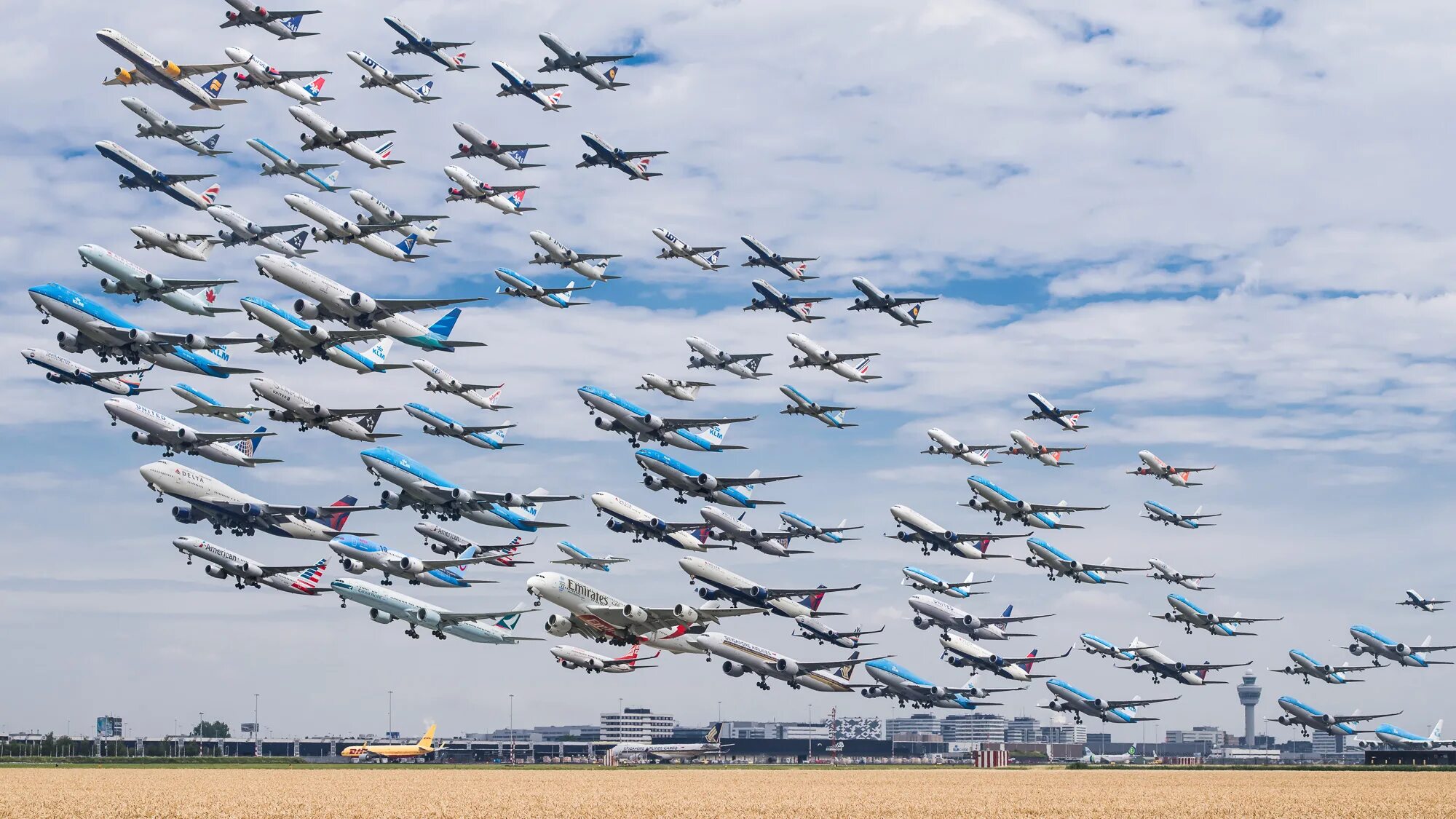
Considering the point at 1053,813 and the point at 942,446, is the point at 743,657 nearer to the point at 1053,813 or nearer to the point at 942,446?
the point at 942,446

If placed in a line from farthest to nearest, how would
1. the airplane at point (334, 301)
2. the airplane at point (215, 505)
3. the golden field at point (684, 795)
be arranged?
the airplane at point (215, 505) → the airplane at point (334, 301) → the golden field at point (684, 795)

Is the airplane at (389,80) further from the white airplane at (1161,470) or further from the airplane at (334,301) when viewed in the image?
the white airplane at (1161,470)

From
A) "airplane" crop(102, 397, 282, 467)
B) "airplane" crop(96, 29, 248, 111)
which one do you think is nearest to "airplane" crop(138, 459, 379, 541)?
"airplane" crop(102, 397, 282, 467)

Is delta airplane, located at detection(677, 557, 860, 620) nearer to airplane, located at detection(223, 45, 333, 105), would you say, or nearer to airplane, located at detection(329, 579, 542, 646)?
airplane, located at detection(329, 579, 542, 646)

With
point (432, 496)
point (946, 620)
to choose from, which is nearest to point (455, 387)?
point (432, 496)

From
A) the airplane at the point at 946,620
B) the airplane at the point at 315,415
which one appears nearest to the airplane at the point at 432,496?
the airplane at the point at 315,415

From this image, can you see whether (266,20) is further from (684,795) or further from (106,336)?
(684,795)
